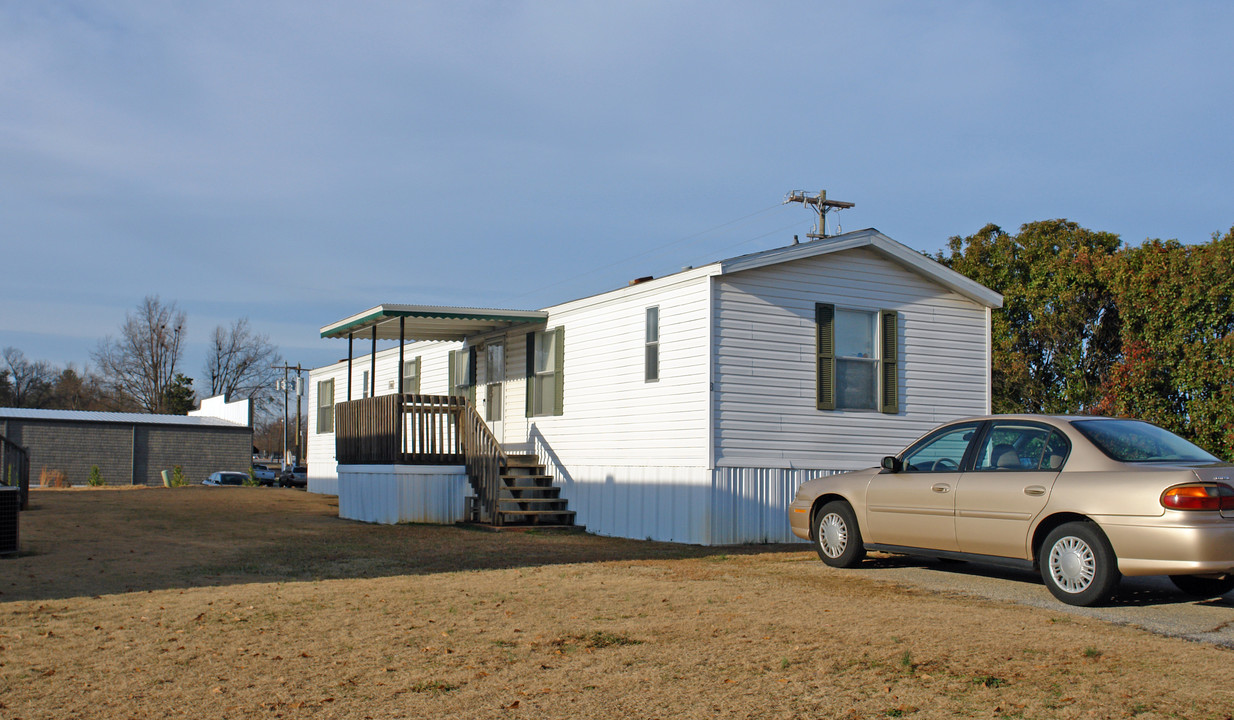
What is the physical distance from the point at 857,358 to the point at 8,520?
10.9 m

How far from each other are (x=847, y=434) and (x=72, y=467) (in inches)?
1377

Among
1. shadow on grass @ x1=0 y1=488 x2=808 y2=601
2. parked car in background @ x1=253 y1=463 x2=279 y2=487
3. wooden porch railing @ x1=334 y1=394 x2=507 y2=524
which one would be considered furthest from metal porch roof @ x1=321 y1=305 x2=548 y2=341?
parked car in background @ x1=253 y1=463 x2=279 y2=487

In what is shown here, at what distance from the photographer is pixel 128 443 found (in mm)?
40812

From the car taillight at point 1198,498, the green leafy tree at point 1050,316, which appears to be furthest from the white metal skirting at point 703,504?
the green leafy tree at point 1050,316

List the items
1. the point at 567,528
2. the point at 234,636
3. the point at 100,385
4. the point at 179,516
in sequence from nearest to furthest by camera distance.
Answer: the point at 234,636 < the point at 567,528 < the point at 179,516 < the point at 100,385

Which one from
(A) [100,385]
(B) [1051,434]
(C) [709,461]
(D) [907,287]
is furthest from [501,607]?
(A) [100,385]

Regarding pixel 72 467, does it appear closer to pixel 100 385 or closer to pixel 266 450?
pixel 100 385

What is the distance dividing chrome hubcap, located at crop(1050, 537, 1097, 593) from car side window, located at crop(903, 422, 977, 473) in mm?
1202

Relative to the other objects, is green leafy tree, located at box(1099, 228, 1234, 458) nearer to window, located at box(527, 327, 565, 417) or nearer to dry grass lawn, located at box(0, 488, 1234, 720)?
window, located at box(527, 327, 565, 417)

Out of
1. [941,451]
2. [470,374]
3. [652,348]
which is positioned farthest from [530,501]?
Answer: [941,451]

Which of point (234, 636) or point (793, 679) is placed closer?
point (793, 679)

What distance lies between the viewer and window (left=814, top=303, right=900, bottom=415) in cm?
1463

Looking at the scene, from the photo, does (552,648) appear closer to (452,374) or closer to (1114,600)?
(1114,600)

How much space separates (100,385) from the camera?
64.1m
